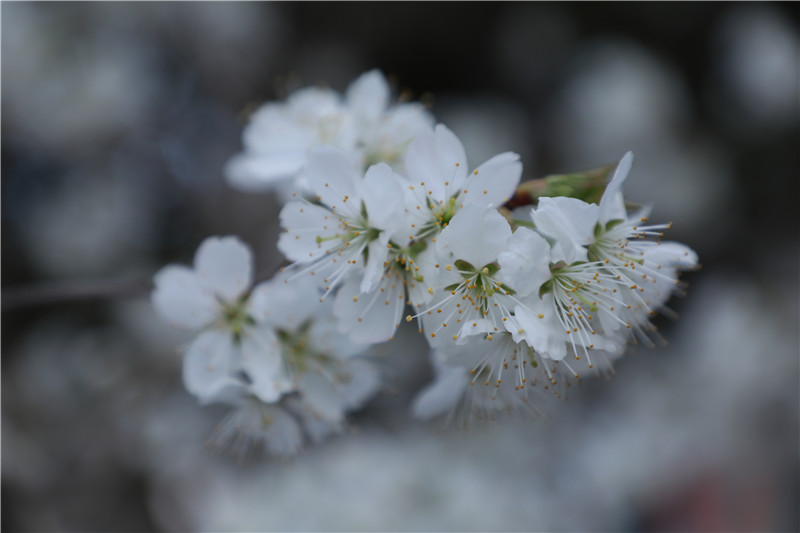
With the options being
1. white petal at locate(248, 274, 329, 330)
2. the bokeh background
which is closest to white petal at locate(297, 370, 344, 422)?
white petal at locate(248, 274, 329, 330)

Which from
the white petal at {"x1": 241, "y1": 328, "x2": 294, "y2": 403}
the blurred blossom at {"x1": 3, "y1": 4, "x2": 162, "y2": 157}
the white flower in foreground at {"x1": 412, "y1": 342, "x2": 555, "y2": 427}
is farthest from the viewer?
the blurred blossom at {"x1": 3, "y1": 4, "x2": 162, "y2": 157}

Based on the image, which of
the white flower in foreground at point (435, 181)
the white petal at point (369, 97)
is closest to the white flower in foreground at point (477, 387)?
the white flower in foreground at point (435, 181)

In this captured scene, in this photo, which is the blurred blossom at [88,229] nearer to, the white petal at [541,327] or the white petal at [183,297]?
the white petal at [183,297]

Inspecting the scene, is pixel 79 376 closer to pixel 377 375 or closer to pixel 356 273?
pixel 377 375

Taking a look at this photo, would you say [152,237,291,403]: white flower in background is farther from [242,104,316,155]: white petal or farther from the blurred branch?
[242,104,316,155]: white petal

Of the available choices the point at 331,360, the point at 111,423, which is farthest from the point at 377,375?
the point at 111,423
